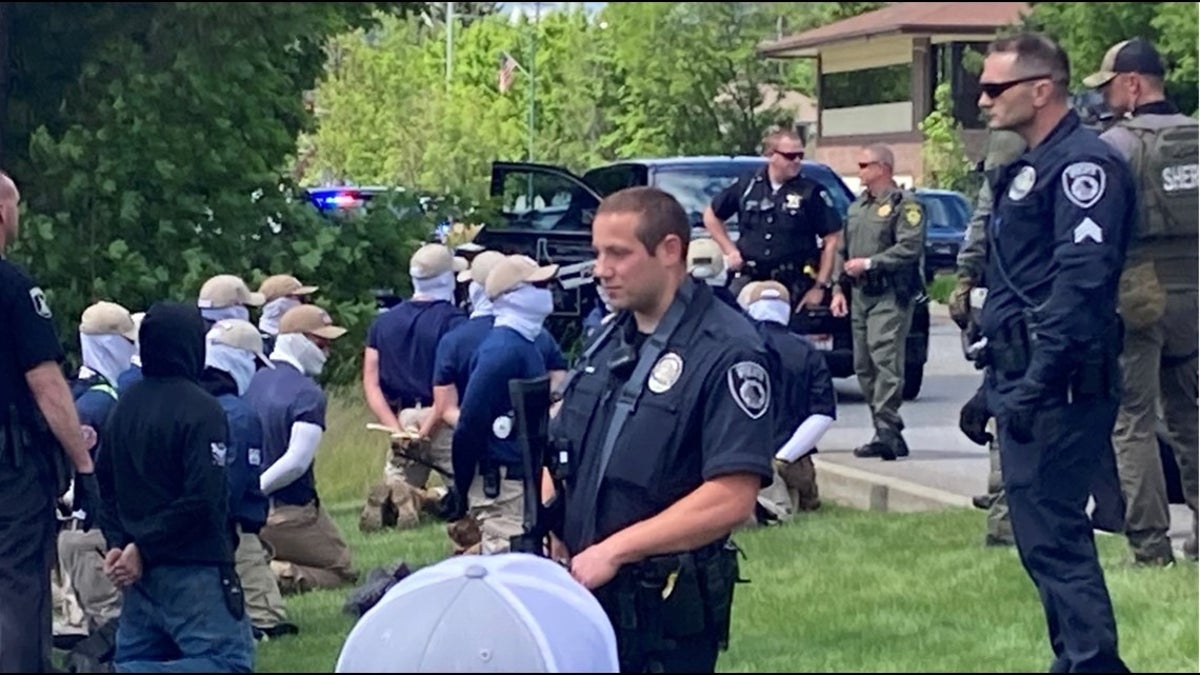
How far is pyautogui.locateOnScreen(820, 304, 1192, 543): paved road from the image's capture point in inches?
431

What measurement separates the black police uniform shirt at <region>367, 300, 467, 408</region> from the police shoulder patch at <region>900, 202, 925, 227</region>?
254 centimetres

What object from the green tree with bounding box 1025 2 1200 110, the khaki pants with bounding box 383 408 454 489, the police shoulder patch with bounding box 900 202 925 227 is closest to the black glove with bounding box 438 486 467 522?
the khaki pants with bounding box 383 408 454 489

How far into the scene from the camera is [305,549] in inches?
355

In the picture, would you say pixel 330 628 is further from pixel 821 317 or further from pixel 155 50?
pixel 821 317

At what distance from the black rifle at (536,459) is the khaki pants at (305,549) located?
Answer: 4.23 metres

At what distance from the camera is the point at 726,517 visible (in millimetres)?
4520

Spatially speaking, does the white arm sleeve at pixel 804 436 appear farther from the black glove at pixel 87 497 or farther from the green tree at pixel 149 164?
the black glove at pixel 87 497

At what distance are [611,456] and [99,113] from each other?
718cm

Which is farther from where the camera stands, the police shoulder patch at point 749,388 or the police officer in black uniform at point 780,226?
the police officer in black uniform at point 780,226

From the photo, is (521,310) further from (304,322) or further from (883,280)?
(883,280)

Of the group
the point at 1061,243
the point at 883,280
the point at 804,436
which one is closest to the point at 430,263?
the point at 804,436

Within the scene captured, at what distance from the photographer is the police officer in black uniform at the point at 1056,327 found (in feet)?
19.2

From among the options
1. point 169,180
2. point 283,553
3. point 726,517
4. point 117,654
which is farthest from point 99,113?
point 726,517

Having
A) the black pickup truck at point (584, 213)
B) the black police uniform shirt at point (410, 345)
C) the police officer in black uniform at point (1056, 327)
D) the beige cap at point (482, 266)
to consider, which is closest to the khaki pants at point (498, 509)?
the beige cap at point (482, 266)
